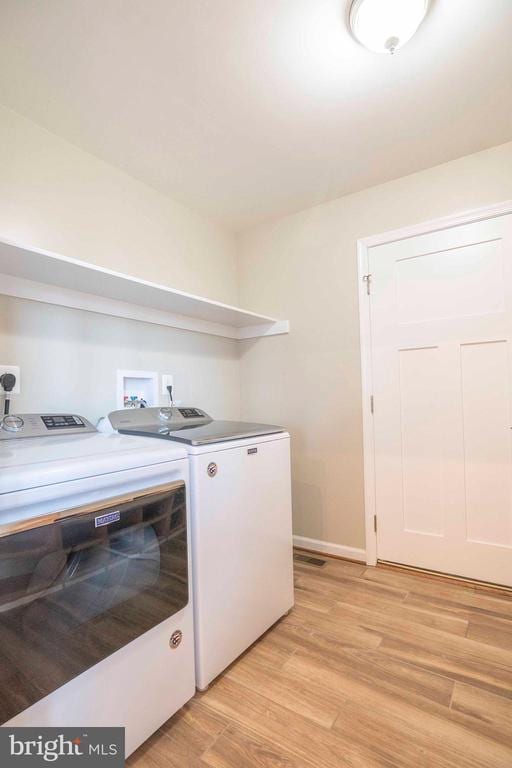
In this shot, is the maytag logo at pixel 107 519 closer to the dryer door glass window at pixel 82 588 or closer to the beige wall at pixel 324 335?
the dryer door glass window at pixel 82 588

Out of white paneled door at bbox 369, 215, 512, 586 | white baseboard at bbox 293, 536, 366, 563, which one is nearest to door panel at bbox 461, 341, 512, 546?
white paneled door at bbox 369, 215, 512, 586

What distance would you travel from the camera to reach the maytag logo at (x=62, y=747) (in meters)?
0.82

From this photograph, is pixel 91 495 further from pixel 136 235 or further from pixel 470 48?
pixel 470 48

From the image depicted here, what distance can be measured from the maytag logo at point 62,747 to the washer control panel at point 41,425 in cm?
89

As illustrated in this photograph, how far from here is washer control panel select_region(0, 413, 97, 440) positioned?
1.37 meters

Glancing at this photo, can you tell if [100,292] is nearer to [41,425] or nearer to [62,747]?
[41,425]

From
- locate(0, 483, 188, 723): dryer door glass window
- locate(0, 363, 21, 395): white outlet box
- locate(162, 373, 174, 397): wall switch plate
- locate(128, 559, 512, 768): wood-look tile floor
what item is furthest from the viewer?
locate(162, 373, 174, 397): wall switch plate

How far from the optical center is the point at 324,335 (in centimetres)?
243

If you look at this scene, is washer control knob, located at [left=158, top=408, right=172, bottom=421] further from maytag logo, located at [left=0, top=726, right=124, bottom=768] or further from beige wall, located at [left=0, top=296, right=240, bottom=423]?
maytag logo, located at [left=0, top=726, right=124, bottom=768]

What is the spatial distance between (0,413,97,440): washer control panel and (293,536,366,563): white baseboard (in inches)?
63.2

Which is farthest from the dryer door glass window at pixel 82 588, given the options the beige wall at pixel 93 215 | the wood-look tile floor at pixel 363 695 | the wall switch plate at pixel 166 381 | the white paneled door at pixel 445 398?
the white paneled door at pixel 445 398

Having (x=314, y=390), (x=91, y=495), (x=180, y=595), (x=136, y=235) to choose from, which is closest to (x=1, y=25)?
(x=136, y=235)

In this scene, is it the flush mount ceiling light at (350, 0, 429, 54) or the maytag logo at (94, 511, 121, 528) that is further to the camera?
the flush mount ceiling light at (350, 0, 429, 54)

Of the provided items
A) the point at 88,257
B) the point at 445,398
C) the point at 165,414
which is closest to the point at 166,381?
the point at 165,414
